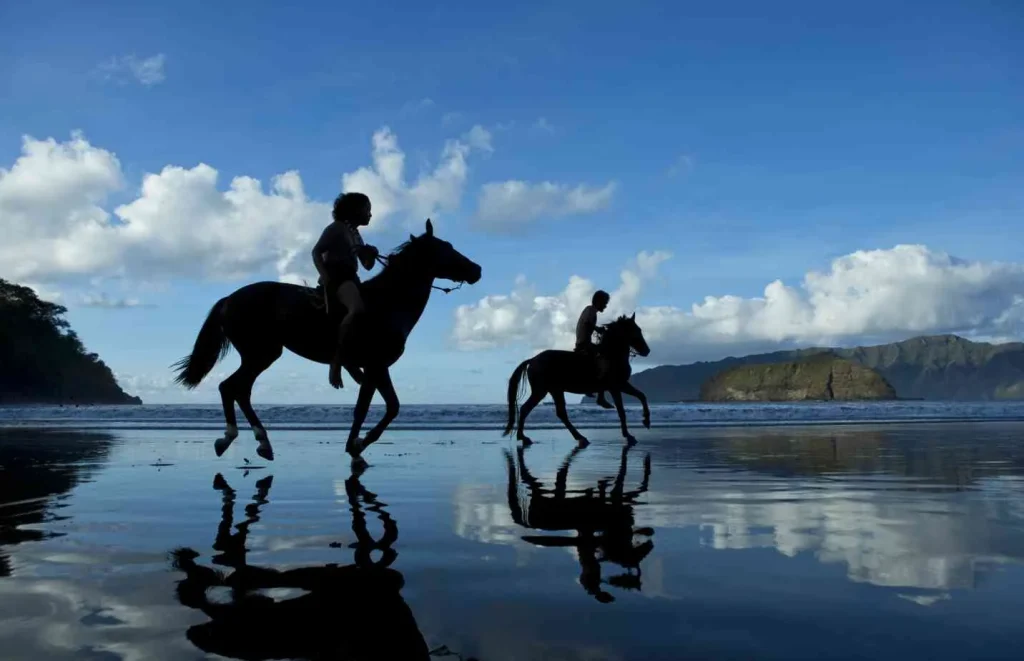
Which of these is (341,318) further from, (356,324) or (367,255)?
(367,255)

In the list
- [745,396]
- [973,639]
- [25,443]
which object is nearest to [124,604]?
[973,639]

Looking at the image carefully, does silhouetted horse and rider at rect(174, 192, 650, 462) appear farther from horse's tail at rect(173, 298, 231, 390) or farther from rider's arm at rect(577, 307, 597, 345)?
rider's arm at rect(577, 307, 597, 345)

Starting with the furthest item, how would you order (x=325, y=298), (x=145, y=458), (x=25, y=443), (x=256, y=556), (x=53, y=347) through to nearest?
(x=53, y=347) < (x=25, y=443) < (x=145, y=458) < (x=325, y=298) < (x=256, y=556)

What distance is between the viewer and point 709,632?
255 centimetres

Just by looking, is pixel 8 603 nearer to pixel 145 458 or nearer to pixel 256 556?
pixel 256 556

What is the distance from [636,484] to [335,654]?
512cm

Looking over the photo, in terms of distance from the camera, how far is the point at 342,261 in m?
9.15

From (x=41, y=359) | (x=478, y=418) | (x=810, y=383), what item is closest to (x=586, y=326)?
(x=478, y=418)

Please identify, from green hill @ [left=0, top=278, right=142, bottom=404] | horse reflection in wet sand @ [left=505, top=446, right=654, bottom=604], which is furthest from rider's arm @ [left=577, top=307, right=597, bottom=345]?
green hill @ [left=0, top=278, right=142, bottom=404]

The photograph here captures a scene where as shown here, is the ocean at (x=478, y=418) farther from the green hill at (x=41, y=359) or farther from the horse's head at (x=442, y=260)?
the green hill at (x=41, y=359)

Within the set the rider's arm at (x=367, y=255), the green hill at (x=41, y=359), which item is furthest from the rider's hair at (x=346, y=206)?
the green hill at (x=41, y=359)

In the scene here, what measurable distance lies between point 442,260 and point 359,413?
212 centimetres

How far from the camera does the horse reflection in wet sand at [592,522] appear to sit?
340 cm

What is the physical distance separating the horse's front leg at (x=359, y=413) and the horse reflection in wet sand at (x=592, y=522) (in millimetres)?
1971
